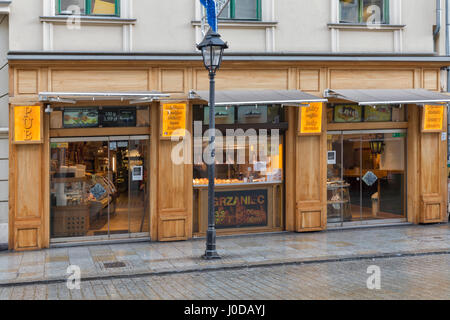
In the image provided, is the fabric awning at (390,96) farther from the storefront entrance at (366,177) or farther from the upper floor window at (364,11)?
the upper floor window at (364,11)

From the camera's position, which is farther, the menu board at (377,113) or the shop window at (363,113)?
the menu board at (377,113)

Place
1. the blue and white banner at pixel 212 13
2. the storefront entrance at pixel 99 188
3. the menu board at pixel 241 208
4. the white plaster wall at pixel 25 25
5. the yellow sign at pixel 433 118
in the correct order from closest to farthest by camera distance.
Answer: the blue and white banner at pixel 212 13, the white plaster wall at pixel 25 25, the storefront entrance at pixel 99 188, the menu board at pixel 241 208, the yellow sign at pixel 433 118

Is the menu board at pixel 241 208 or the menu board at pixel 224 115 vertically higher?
the menu board at pixel 224 115

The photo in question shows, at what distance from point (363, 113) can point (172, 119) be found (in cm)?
538

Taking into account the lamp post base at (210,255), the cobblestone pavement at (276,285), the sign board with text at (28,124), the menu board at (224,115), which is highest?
the menu board at (224,115)

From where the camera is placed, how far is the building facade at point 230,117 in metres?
12.8

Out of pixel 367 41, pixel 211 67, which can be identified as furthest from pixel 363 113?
pixel 211 67

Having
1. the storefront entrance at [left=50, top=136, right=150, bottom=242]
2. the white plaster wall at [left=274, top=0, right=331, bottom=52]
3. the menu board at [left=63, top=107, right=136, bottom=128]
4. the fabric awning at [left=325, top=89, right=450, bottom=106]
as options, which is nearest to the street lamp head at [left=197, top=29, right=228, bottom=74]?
the menu board at [left=63, top=107, right=136, bottom=128]

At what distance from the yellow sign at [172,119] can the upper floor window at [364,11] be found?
513cm

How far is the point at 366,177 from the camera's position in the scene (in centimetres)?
1525

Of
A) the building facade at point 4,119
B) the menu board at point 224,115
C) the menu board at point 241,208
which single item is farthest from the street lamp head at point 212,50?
the building facade at point 4,119

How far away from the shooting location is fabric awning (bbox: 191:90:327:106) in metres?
12.5

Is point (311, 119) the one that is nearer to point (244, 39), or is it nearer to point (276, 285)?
point (244, 39)
